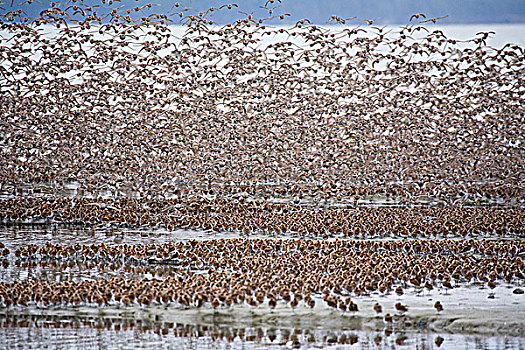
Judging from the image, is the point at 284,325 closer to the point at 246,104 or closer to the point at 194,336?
the point at 194,336

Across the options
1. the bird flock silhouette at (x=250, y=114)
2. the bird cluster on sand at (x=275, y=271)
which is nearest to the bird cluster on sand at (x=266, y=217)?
the bird flock silhouette at (x=250, y=114)

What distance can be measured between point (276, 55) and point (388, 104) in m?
3.70

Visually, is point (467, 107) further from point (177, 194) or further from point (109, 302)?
point (109, 302)

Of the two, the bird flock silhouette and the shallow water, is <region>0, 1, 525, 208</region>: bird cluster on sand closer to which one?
the bird flock silhouette

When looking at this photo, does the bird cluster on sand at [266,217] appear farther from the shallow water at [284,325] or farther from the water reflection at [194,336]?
the water reflection at [194,336]

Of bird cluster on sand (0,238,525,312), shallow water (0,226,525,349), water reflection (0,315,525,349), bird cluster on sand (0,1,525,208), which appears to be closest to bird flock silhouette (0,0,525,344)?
bird cluster on sand (0,1,525,208)

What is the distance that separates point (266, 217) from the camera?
13148 mm

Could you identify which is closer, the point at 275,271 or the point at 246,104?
the point at 275,271

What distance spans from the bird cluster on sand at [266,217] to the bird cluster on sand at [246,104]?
197 cm

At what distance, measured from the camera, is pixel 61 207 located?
1461 centimetres

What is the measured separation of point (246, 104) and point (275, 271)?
36.0ft

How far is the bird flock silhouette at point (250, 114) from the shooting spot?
1648 cm

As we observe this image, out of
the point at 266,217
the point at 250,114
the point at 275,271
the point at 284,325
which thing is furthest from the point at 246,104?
the point at 284,325

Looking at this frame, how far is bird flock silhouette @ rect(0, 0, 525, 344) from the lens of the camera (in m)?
16.5
